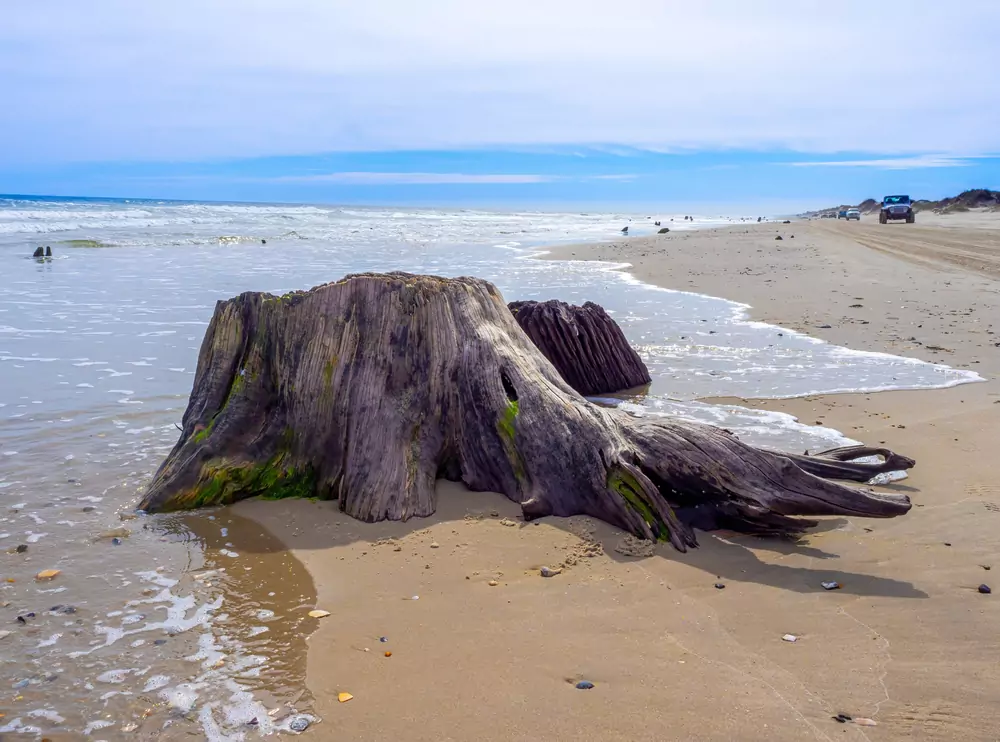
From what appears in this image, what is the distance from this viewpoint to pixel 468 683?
3.26 metres

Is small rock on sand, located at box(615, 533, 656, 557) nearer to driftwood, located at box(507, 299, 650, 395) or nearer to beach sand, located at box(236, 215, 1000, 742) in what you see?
beach sand, located at box(236, 215, 1000, 742)

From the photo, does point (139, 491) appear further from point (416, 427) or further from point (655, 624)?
point (655, 624)

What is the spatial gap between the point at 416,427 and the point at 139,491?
205cm

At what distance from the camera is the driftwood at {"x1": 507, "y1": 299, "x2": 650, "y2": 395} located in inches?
323

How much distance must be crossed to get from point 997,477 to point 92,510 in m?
6.22

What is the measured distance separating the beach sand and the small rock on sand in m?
0.02

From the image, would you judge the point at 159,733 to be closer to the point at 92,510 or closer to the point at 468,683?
the point at 468,683

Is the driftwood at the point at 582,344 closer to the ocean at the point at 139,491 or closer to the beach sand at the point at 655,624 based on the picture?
the ocean at the point at 139,491

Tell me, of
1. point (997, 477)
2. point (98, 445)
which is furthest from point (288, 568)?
point (997, 477)

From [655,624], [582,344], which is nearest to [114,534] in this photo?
[655,624]

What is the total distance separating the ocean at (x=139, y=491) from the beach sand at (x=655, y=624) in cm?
34

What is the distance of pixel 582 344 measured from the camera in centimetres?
844

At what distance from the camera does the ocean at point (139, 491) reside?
326 centimetres

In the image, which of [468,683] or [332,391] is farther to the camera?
[332,391]
